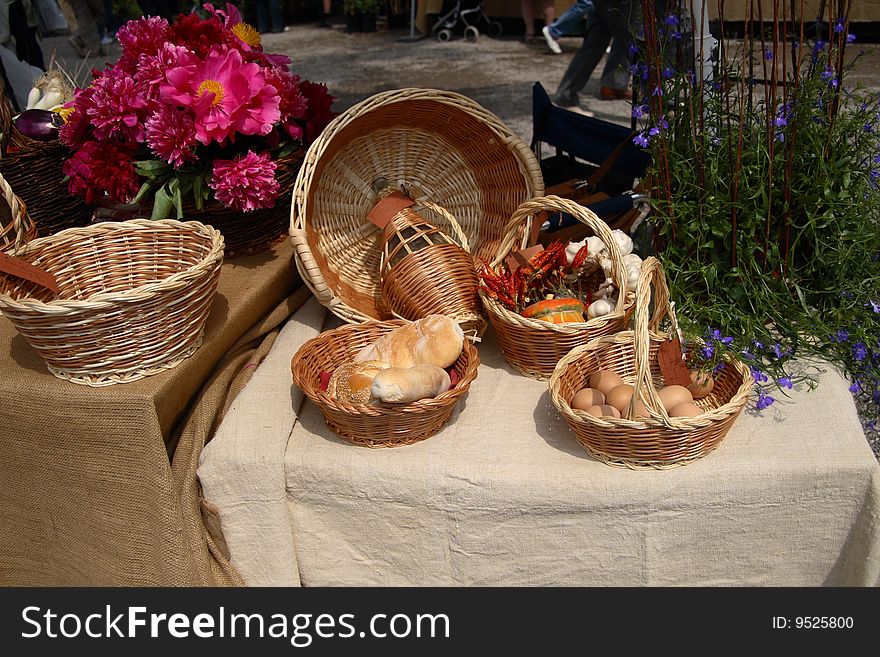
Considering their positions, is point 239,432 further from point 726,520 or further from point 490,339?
point 726,520

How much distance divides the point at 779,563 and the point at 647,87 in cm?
94

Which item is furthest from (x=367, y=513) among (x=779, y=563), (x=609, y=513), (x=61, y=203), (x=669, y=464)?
(x=61, y=203)

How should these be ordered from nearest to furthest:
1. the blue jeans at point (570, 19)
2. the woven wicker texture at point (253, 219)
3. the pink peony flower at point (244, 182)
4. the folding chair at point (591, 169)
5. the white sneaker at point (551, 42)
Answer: the pink peony flower at point (244, 182), the woven wicker texture at point (253, 219), the folding chair at point (591, 169), the blue jeans at point (570, 19), the white sneaker at point (551, 42)

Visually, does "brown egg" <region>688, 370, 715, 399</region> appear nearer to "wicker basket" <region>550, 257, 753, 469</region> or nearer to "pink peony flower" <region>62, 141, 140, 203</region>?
"wicker basket" <region>550, 257, 753, 469</region>

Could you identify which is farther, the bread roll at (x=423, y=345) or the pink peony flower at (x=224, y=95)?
the pink peony flower at (x=224, y=95)

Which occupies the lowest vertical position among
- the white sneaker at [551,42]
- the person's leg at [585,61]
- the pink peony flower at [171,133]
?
the pink peony flower at [171,133]

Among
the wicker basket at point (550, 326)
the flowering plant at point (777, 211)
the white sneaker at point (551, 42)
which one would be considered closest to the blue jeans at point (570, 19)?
the white sneaker at point (551, 42)

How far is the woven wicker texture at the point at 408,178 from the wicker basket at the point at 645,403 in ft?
1.63

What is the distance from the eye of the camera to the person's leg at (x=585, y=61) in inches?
179

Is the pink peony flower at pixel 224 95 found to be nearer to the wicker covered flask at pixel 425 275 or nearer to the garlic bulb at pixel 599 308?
the wicker covered flask at pixel 425 275

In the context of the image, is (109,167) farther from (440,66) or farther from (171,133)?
(440,66)

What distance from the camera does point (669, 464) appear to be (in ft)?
4.44

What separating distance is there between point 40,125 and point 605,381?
1404 millimetres

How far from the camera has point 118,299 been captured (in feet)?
4.25
